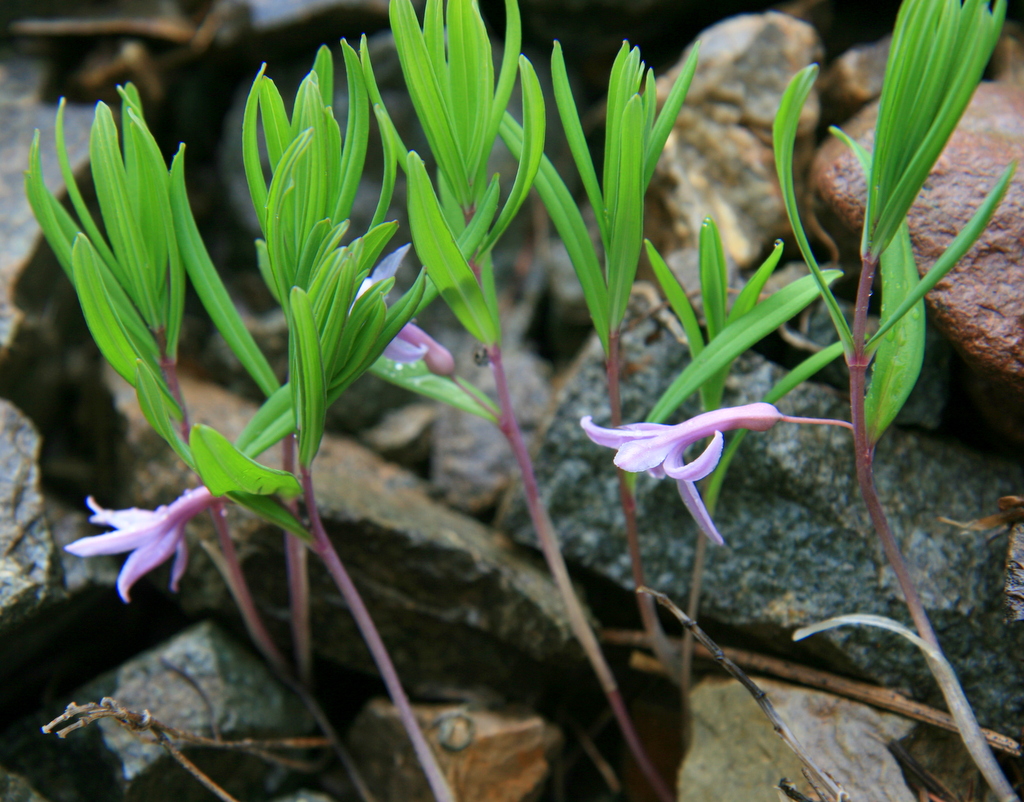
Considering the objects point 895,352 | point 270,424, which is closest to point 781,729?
point 895,352

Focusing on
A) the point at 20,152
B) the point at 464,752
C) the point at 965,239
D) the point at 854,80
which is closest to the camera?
the point at 965,239

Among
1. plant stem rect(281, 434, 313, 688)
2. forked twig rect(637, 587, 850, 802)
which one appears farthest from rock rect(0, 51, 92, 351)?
forked twig rect(637, 587, 850, 802)

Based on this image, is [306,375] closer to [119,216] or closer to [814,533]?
[119,216]

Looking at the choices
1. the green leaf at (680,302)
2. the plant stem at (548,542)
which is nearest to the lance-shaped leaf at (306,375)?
the plant stem at (548,542)

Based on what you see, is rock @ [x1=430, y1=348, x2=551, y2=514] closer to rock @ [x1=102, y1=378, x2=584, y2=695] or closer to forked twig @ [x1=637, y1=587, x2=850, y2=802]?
rock @ [x1=102, y1=378, x2=584, y2=695]

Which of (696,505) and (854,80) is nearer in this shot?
(696,505)

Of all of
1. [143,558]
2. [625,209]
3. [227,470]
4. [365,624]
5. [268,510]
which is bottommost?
[365,624]

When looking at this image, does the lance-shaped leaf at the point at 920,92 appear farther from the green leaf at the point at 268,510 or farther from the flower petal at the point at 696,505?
the green leaf at the point at 268,510
